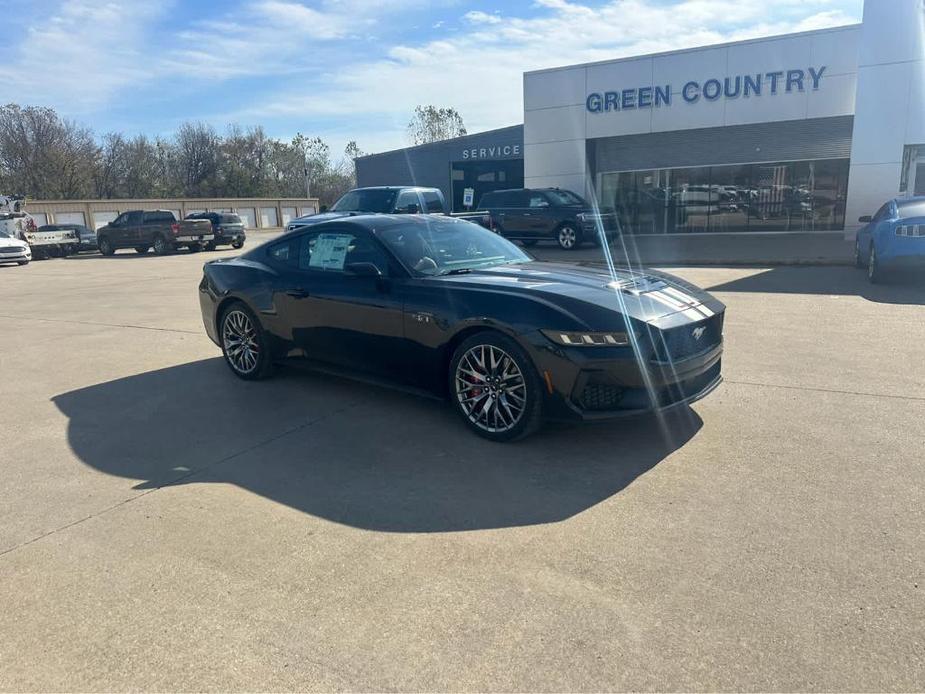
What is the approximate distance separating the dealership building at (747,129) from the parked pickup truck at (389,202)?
8.88 metres

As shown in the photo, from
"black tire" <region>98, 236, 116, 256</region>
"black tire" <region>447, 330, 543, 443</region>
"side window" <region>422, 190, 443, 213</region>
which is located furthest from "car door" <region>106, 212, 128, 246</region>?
"black tire" <region>447, 330, 543, 443</region>

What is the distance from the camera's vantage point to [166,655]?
8.58 ft

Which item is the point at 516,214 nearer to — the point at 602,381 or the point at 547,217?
the point at 547,217

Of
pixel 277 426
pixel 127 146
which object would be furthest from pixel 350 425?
pixel 127 146

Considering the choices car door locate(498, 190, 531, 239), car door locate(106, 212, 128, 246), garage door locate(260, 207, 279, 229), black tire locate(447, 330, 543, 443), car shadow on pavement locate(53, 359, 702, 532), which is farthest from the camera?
garage door locate(260, 207, 279, 229)

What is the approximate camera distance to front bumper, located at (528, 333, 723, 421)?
4.25 m

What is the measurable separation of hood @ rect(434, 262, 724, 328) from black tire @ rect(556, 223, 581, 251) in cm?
1511

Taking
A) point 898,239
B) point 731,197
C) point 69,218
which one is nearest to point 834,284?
point 898,239

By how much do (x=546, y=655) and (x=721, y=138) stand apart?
2404cm

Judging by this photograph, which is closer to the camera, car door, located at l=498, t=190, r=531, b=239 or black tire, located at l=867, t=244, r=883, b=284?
black tire, located at l=867, t=244, r=883, b=284

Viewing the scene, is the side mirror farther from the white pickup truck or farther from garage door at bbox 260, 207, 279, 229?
garage door at bbox 260, 207, 279, 229

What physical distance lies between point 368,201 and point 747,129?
1359 cm

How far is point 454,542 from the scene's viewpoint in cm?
340

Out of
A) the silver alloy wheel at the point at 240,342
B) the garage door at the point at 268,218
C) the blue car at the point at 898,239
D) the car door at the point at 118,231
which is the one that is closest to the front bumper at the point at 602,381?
the silver alloy wheel at the point at 240,342
